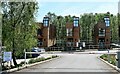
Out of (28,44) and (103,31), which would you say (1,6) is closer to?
(28,44)

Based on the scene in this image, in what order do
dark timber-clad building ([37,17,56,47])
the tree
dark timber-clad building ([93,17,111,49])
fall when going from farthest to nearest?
dark timber-clad building ([93,17,111,49]) → dark timber-clad building ([37,17,56,47]) → the tree

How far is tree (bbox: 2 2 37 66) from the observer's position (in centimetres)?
2150

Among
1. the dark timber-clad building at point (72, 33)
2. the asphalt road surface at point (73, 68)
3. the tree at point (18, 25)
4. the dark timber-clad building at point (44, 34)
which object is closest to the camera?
the asphalt road surface at point (73, 68)

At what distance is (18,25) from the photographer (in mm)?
21938

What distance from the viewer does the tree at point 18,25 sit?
21.5 meters

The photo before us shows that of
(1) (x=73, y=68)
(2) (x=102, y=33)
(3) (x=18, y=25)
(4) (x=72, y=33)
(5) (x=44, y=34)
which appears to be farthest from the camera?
(2) (x=102, y=33)

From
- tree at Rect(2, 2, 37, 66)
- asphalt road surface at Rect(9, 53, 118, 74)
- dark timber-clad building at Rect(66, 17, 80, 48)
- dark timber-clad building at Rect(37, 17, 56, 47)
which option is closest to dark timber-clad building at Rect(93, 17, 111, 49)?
dark timber-clad building at Rect(66, 17, 80, 48)

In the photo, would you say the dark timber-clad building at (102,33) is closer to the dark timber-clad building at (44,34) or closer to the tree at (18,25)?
the dark timber-clad building at (44,34)

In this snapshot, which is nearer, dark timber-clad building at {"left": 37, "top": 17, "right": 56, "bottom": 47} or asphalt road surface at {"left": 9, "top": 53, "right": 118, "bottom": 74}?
asphalt road surface at {"left": 9, "top": 53, "right": 118, "bottom": 74}

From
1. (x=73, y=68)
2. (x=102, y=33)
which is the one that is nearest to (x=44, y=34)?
(x=102, y=33)

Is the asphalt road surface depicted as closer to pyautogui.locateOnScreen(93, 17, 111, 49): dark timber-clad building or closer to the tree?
the tree

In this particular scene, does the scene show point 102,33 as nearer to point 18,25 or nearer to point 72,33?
point 72,33

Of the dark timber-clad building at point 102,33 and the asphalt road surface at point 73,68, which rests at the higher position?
the dark timber-clad building at point 102,33

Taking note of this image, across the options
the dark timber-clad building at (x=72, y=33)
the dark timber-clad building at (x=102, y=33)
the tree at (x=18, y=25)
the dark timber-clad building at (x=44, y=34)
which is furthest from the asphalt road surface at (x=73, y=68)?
the dark timber-clad building at (x=72, y=33)
